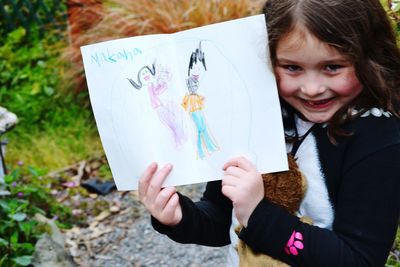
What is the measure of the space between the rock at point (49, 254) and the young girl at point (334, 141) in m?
1.40

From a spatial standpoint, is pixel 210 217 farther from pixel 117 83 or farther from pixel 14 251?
pixel 14 251

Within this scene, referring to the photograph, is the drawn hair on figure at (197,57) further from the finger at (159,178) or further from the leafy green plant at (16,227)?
the leafy green plant at (16,227)

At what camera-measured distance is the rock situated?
253cm

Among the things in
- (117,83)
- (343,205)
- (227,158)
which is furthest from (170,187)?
(343,205)

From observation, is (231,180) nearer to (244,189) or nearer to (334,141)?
(244,189)

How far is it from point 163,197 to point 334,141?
38 centimetres

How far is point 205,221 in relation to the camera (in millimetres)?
1483

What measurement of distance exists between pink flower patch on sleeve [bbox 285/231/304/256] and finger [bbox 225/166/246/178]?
6.1 inches

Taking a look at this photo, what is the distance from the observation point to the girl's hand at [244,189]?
4.02 feet

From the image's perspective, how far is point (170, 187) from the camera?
133cm

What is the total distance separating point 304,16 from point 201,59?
0.74ft

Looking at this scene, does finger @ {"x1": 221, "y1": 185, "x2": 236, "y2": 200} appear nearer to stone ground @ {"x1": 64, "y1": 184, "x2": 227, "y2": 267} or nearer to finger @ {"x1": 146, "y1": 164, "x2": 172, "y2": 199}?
finger @ {"x1": 146, "y1": 164, "x2": 172, "y2": 199}

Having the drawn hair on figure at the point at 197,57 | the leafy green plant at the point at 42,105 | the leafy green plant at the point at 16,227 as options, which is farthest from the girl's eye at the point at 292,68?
the leafy green plant at the point at 42,105

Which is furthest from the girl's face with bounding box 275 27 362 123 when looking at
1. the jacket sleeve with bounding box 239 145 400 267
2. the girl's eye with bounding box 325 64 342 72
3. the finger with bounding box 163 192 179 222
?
the finger with bounding box 163 192 179 222
